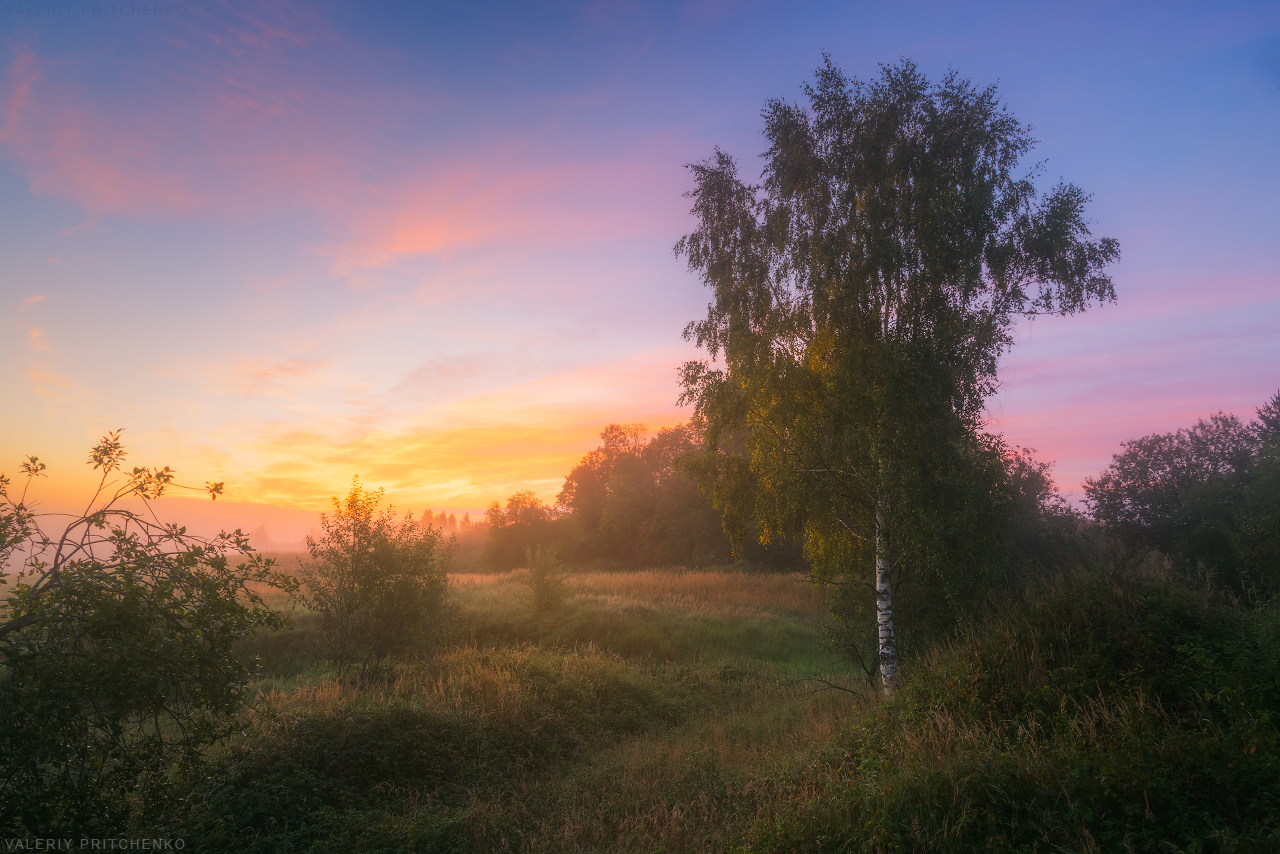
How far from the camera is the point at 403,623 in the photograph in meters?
14.9

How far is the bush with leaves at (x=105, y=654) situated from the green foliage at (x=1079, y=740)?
5.86 meters

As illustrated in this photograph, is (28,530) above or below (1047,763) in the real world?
above

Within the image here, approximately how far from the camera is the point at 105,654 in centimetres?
452

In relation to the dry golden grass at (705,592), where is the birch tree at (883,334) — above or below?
above

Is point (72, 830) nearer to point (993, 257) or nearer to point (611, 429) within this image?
point (993, 257)

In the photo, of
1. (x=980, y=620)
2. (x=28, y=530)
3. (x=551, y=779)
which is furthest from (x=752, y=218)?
(x=28, y=530)

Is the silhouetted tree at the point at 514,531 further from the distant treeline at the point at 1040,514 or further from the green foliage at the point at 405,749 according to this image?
the green foliage at the point at 405,749

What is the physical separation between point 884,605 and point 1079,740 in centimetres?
605

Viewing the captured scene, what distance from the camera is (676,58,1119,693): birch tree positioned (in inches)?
445

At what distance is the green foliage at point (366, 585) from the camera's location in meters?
14.2

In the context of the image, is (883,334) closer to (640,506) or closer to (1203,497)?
(1203,497)

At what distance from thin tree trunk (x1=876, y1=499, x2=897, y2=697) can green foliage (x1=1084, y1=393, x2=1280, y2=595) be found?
65.4ft

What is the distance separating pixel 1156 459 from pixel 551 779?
40218 mm

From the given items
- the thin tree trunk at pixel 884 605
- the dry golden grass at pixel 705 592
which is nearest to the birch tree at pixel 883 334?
the thin tree trunk at pixel 884 605
